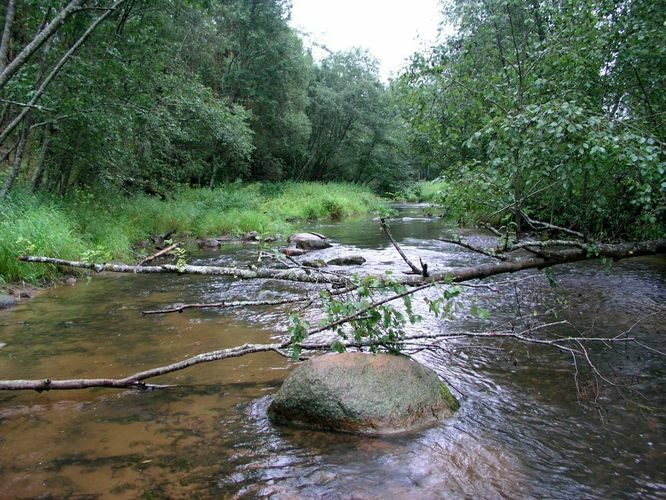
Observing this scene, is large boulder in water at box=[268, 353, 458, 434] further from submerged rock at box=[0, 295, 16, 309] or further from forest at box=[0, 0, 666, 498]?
submerged rock at box=[0, 295, 16, 309]

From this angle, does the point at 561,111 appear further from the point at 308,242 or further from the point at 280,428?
the point at 308,242

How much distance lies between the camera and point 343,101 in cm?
3944

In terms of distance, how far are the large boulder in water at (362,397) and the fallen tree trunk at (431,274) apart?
32.8 inches

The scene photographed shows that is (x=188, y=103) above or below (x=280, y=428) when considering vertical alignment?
above

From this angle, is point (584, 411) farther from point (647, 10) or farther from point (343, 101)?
point (343, 101)

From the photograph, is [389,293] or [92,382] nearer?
[92,382]

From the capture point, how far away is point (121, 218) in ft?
48.5

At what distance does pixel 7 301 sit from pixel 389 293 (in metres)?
6.59

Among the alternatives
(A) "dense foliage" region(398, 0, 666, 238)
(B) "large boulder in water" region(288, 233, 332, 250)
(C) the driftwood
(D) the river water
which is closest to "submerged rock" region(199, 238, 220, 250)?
(B) "large boulder in water" region(288, 233, 332, 250)

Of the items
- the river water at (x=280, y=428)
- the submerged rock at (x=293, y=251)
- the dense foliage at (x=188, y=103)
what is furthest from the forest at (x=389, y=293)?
the submerged rock at (x=293, y=251)

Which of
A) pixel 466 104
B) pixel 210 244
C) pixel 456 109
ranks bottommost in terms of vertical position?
pixel 210 244

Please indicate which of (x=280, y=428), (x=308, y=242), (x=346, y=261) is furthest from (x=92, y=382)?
(x=308, y=242)

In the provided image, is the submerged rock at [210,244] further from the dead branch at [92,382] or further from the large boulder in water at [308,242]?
the dead branch at [92,382]

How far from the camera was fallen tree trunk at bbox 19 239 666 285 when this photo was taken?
3.93 metres
